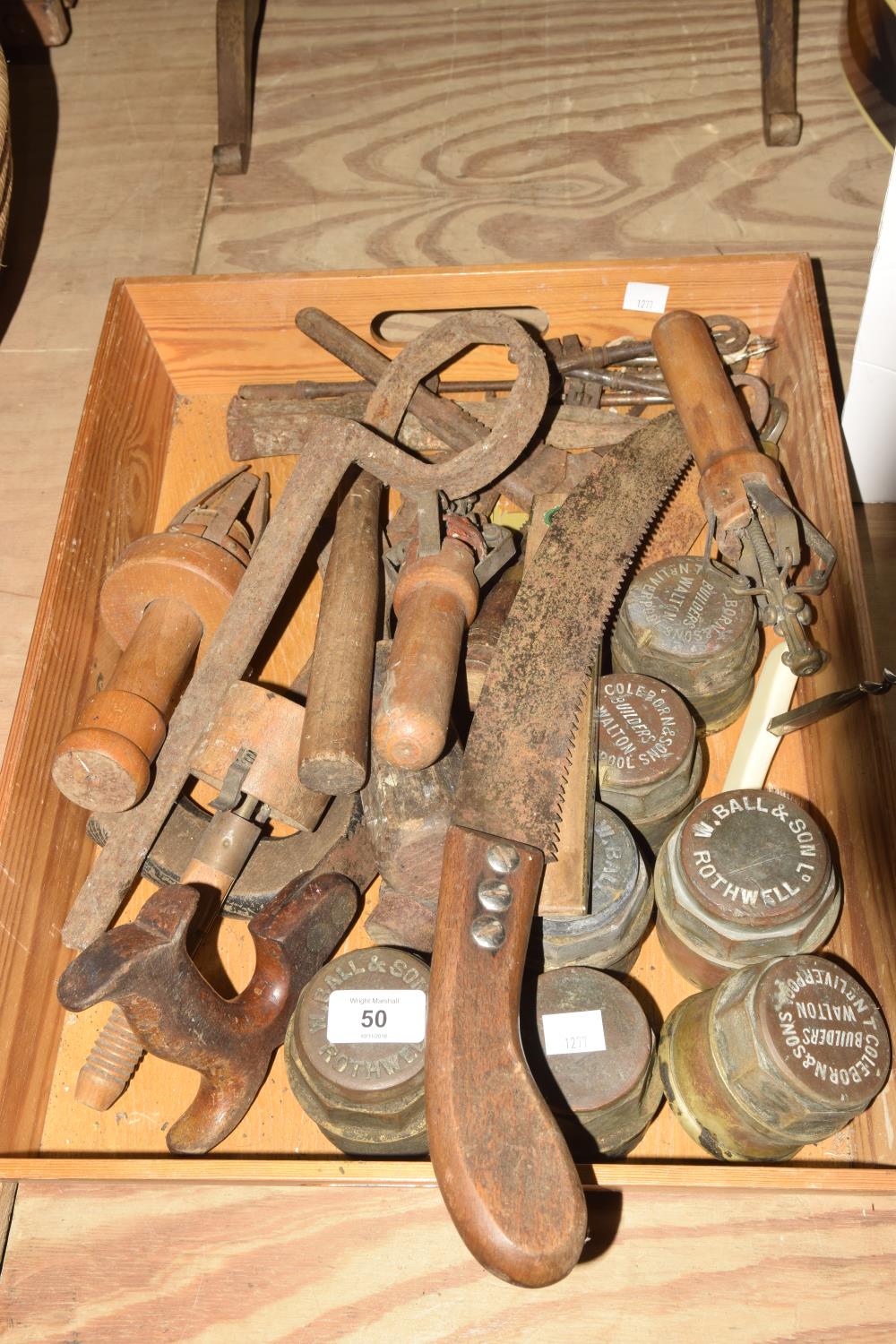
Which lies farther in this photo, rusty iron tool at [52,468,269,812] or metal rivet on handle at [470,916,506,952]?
rusty iron tool at [52,468,269,812]

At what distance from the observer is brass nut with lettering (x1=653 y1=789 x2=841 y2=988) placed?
38.6 inches

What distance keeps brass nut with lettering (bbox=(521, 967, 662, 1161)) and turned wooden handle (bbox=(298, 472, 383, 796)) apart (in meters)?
0.27

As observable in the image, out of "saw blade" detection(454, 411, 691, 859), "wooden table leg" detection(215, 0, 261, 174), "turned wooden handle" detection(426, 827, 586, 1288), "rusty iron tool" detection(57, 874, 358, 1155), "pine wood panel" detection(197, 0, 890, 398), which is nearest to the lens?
"turned wooden handle" detection(426, 827, 586, 1288)

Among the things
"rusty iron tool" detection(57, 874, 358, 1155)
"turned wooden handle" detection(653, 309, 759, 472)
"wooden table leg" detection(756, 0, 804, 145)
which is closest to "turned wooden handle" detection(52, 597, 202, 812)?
"rusty iron tool" detection(57, 874, 358, 1155)

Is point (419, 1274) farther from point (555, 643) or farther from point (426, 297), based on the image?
point (426, 297)

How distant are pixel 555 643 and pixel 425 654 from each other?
6.7 inches

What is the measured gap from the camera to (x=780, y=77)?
Result: 6.15 feet

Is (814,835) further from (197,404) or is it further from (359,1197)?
(197,404)

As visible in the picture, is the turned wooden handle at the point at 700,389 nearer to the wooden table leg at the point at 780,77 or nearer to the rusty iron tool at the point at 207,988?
the rusty iron tool at the point at 207,988

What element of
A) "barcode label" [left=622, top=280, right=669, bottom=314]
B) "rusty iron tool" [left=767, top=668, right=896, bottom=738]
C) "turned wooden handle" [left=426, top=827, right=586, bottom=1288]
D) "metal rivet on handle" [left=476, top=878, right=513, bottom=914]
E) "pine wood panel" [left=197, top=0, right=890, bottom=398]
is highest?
"pine wood panel" [left=197, top=0, right=890, bottom=398]

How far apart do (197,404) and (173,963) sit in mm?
960

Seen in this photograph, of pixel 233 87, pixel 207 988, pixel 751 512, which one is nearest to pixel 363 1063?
pixel 207 988

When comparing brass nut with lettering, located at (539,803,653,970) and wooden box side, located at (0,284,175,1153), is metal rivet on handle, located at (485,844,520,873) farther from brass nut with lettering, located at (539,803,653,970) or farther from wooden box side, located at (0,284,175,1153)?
wooden box side, located at (0,284,175,1153)

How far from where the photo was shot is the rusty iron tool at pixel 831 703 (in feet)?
3.55
